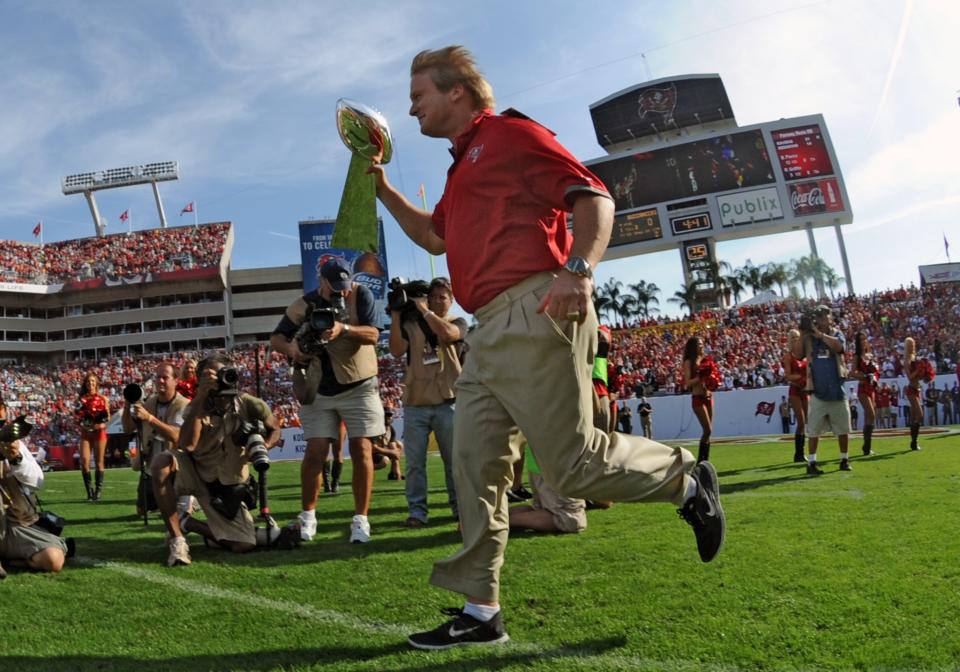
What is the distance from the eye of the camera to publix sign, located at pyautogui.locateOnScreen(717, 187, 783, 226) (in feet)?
159

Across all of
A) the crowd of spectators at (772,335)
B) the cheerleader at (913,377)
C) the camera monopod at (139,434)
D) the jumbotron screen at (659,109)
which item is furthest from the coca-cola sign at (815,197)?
the camera monopod at (139,434)

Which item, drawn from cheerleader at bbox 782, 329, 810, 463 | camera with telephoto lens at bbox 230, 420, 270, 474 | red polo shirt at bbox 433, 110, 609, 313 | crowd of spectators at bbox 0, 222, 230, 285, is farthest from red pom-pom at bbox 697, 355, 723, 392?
crowd of spectators at bbox 0, 222, 230, 285

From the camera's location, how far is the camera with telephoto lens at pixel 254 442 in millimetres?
4738

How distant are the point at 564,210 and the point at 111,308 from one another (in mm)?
82660

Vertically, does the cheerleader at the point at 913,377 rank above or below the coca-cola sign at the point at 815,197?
below

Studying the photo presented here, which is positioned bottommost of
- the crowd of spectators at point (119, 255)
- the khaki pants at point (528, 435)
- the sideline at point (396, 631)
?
the sideline at point (396, 631)

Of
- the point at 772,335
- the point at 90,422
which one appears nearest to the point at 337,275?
the point at 90,422

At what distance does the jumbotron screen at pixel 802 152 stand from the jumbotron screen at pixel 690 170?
100 centimetres

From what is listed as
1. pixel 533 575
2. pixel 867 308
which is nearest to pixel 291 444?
pixel 533 575

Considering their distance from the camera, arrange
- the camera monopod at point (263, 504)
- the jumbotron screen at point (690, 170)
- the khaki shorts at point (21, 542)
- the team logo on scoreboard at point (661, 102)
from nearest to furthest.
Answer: the khaki shorts at point (21, 542) < the camera monopod at point (263, 504) < the jumbotron screen at point (690, 170) < the team logo on scoreboard at point (661, 102)

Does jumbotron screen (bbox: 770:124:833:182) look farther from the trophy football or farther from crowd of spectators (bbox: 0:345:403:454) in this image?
the trophy football

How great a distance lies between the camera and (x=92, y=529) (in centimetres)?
660

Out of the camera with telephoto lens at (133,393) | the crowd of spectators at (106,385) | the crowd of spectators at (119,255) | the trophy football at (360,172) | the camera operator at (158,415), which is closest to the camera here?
the trophy football at (360,172)

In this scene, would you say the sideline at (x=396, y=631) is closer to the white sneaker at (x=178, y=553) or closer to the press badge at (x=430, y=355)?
the white sneaker at (x=178, y=553)
